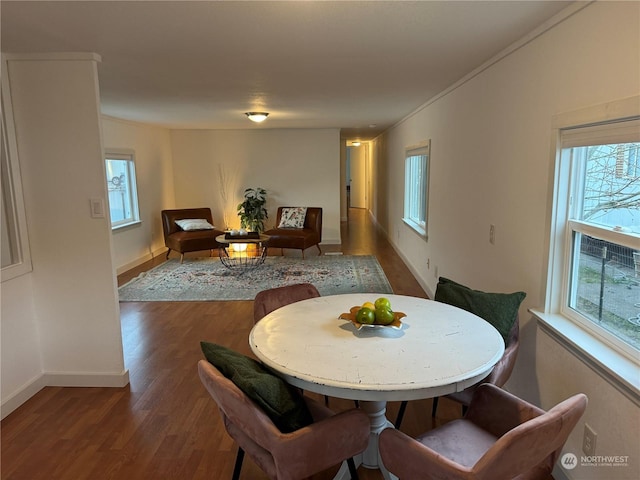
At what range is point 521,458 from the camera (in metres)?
1.25

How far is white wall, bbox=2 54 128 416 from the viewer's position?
2.58 meters

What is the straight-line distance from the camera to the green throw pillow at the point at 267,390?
4.90ft

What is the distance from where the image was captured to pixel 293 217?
7.23 meters

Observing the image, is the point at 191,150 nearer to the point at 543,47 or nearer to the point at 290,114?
the point at 290,114

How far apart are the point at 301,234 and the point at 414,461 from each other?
215 inches

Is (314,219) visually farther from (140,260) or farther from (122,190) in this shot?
(122,190)

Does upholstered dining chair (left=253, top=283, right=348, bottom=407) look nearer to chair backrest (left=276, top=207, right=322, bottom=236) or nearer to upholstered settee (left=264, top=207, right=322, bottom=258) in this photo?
upholstered settee (left=264, top=207, right=322, bottom=258)

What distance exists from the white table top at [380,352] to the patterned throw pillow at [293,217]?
500 cm

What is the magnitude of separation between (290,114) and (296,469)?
477 cm

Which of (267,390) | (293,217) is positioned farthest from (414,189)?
(267,390)

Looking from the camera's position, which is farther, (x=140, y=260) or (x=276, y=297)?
(x=140, y=260)

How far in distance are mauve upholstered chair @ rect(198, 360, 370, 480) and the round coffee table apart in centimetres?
425

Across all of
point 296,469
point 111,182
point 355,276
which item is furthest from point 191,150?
point 296,469

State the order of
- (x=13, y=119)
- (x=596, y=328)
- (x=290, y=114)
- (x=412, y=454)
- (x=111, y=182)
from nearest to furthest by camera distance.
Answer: (x=412, y=454) → (x=596, y=328) → (x=13, y=119) → (x=290, y=114) → (x=111, y=182)
